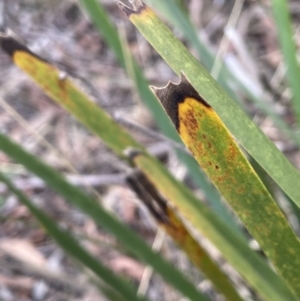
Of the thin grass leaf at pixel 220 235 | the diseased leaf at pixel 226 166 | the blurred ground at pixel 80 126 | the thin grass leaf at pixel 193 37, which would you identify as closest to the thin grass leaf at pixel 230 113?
the diseased leaf at pixel 226 166

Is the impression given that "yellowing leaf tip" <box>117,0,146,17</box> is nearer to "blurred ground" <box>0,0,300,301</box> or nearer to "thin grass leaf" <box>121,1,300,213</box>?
"thin grass leaf" <box>121,1,300,213</box>

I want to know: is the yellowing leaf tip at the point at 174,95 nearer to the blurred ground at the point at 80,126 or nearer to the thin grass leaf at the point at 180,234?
the thin grass leaf at the point at 180,234

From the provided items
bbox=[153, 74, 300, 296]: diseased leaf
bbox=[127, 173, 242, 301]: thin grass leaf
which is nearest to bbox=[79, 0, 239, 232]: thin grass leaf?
bbox=[127, 173, 242, 301]: thin grass leaf

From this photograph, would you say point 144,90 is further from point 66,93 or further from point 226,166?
point 226,166

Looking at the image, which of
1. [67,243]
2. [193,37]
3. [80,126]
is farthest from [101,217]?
[80,126]

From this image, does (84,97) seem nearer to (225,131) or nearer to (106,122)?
(106,122)
